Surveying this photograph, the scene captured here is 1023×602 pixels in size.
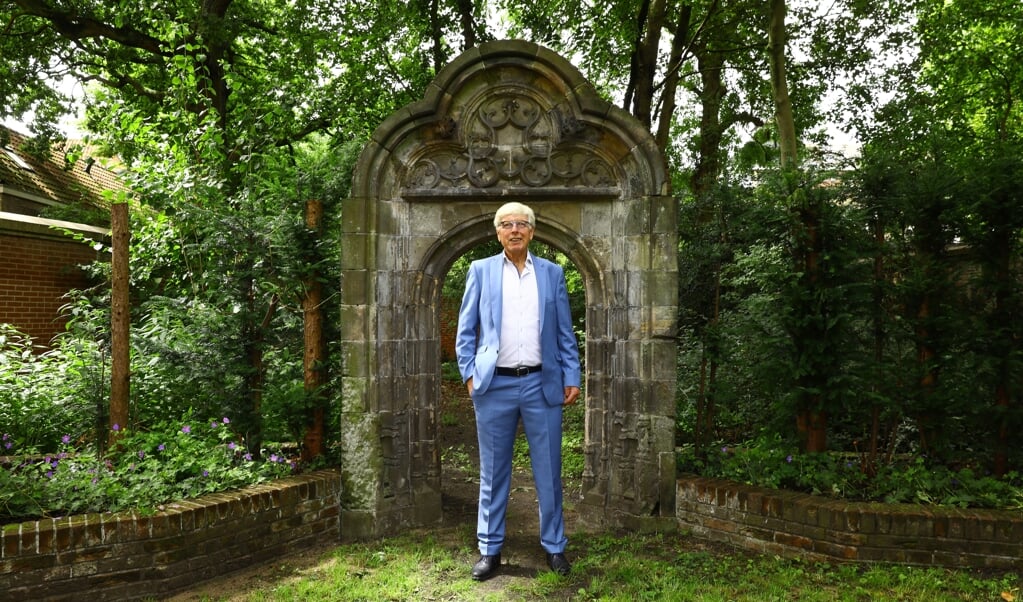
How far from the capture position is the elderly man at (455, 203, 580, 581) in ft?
13.0

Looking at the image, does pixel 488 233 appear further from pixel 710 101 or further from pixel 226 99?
pixel 710 101

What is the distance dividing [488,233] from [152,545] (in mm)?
3144

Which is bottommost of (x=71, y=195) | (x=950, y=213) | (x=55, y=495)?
(x=55, y=495)

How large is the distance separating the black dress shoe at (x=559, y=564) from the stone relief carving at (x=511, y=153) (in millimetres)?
2732

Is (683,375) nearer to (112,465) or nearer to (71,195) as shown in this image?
(112,465)

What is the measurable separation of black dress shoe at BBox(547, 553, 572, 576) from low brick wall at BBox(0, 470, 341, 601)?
1886mm

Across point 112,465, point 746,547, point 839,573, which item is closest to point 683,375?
point 746,547

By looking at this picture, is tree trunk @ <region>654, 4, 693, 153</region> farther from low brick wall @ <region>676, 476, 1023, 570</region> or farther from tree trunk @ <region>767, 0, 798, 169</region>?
low brick wall @ <region>676, 476, 1023, 570</region>

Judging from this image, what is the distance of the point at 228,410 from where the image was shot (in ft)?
16.4

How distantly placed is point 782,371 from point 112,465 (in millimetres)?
4966

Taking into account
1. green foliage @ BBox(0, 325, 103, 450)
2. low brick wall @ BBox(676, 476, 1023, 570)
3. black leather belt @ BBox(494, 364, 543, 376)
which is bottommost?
low brick wall @ BBox(676, 476, 1023, 570)

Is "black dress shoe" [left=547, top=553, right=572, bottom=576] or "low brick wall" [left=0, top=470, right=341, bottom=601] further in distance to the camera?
"black dress shoe" [left=547, top=553, right=572, bottom=576]

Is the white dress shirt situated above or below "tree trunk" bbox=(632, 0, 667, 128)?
below

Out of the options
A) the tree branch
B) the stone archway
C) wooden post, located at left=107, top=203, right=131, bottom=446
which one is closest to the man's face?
the stone archway
